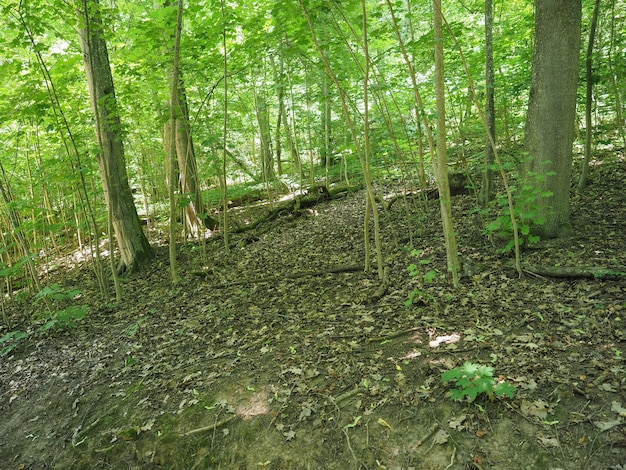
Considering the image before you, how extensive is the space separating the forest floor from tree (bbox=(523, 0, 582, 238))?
0.51 metres

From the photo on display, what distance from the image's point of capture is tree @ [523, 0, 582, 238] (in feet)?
13.4

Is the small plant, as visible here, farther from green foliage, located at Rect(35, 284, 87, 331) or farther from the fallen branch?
green foliage, located at Rect(35, 284, 87, 331)

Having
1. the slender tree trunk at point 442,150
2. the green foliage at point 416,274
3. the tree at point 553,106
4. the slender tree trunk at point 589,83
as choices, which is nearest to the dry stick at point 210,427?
the green foliage at point 416,274

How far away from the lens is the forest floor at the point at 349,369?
2.36 m

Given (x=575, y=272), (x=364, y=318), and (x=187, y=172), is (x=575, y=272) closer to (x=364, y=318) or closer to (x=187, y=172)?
(x=364, y=318)

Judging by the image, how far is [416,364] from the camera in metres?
3.02

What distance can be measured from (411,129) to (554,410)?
423cm

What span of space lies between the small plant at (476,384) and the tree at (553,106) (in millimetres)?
2343

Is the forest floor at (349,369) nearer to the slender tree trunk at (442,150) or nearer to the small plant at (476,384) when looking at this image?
the small plant at (476,384)

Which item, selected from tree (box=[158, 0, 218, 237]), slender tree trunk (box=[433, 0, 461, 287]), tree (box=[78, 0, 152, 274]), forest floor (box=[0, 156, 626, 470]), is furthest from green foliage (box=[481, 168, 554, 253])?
tree (box=[78, 0, 152, 274])

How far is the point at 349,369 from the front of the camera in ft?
10.3

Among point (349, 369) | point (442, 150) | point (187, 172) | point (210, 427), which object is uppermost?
point (187, 172)

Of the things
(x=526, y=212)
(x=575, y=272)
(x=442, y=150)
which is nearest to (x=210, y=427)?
(x=442, y=150)

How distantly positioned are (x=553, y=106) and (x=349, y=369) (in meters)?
3.55
